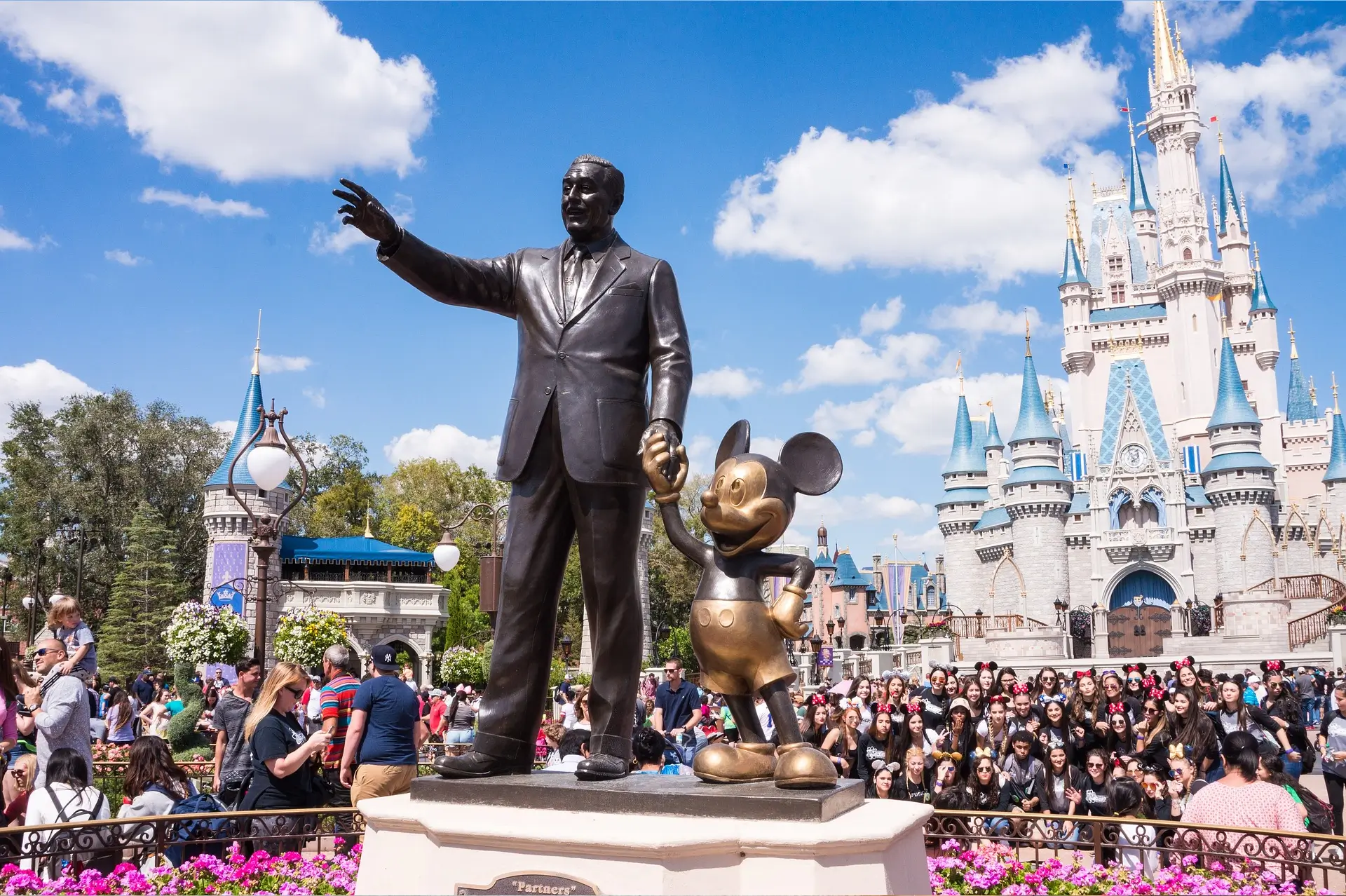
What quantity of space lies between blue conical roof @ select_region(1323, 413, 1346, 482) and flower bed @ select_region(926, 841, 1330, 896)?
5602 cm

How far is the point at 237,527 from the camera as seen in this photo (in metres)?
35.8

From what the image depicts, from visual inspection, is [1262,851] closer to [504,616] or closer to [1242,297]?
[504,616]

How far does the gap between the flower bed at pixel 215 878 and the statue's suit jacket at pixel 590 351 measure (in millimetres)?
2115

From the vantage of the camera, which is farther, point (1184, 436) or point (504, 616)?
point (1184, 436)

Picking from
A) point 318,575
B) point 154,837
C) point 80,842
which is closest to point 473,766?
point 154,837

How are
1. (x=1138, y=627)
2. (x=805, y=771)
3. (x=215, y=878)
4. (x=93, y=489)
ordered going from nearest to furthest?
(x=805, y=771), (x=215, y=878), (x=93, y=489), (x=1138, y=627)

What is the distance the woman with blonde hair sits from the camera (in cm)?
563

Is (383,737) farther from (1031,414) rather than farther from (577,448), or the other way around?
(1031,414)

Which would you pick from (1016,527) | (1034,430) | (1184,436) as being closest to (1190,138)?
(1184,436)

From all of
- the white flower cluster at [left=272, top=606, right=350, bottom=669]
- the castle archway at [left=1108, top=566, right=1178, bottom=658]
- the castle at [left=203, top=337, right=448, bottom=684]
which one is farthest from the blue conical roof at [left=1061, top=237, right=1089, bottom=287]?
the white flower cluster at [left=272, top=606, right=350, bottom=669]

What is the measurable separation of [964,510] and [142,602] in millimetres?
39301

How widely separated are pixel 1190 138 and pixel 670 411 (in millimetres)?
61969

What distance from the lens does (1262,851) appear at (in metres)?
4.39

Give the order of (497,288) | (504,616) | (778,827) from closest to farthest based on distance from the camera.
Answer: (778,827)
(504,616)
(497,288)
